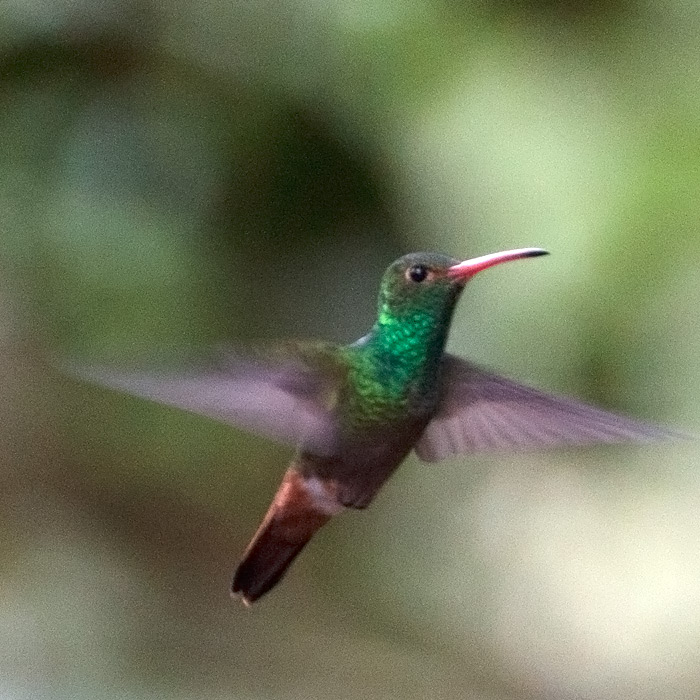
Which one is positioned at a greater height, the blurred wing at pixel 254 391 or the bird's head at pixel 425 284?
the bird's head at pixel 425 284

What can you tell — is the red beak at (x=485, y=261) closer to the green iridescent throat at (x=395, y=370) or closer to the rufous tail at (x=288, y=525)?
the green iridescent throat at (x=395, y=370)

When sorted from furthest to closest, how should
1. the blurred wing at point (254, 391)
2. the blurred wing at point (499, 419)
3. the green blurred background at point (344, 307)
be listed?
the green blurred background at point (344, 307)
the blurred wing at point (499, 419)
the blurred wing at point (254, 391)

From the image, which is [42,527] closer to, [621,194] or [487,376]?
[621,194]

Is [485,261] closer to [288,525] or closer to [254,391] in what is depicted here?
[254,391]

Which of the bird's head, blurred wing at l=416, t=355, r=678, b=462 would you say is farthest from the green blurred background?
the bird's head

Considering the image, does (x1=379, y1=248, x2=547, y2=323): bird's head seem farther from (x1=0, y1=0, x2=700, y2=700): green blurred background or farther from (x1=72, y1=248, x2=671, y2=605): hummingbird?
(x1=0, y1=0, x2=700, y2=700): green blurred background

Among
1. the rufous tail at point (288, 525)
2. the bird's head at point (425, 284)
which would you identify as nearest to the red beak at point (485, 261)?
the bird's head at point (425, 284)
